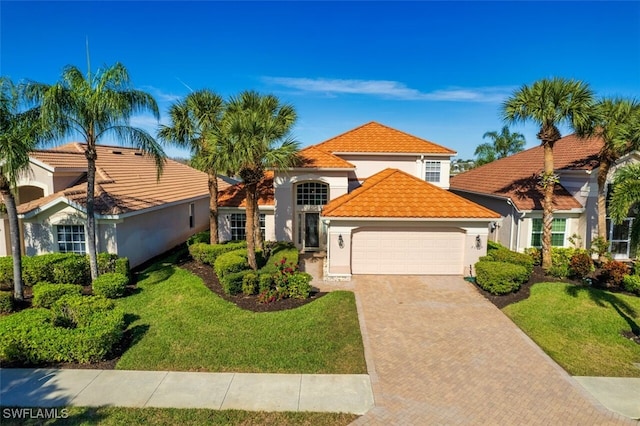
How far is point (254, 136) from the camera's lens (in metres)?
14.0

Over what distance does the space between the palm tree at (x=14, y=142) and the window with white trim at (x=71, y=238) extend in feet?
10.5

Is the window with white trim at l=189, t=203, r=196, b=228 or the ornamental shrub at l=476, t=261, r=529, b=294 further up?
the window with white trim at l=189, t=203, r=196, b=228

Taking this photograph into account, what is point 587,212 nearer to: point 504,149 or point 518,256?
point 518,256

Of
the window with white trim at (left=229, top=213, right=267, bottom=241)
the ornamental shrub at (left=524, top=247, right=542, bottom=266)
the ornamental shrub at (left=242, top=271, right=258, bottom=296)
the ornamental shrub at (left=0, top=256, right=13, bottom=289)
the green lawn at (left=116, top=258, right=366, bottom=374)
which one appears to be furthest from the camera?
the window with white trim at (left=229, top=213, right=267, bottom=241)

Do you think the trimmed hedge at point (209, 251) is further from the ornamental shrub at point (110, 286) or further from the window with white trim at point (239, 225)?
the ornamental shrub at point (110, 286)

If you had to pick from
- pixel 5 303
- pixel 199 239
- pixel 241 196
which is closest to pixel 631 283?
pixel 241 196

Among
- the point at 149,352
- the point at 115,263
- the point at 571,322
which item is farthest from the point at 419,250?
the point at 115,263

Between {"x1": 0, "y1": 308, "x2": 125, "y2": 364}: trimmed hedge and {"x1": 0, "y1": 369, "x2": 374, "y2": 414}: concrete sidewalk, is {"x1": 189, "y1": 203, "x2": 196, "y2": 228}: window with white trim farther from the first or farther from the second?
{"x1": 0, "y1": 369, "x2": 374, "y2": 414}: concrete sidewalk

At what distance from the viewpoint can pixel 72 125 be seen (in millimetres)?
12188

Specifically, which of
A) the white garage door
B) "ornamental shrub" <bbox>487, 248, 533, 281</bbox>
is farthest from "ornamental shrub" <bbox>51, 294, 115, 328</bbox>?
"ornamental shrub" <bbox>487, 248, 533, 281</bbox>

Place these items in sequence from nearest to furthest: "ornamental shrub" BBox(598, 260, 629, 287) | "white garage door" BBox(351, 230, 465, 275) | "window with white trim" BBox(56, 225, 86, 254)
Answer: "ornamental shrub" BBox(598, 260, 629, 287)
"window with white trim" BBox(56, 225, 86, 254)
"white garage door" BBox(351, 230, 465, 275)

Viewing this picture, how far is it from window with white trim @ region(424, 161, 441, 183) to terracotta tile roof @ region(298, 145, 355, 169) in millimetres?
6786

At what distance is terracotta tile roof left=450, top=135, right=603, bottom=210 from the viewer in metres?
18.6

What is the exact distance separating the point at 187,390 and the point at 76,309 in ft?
16.4
